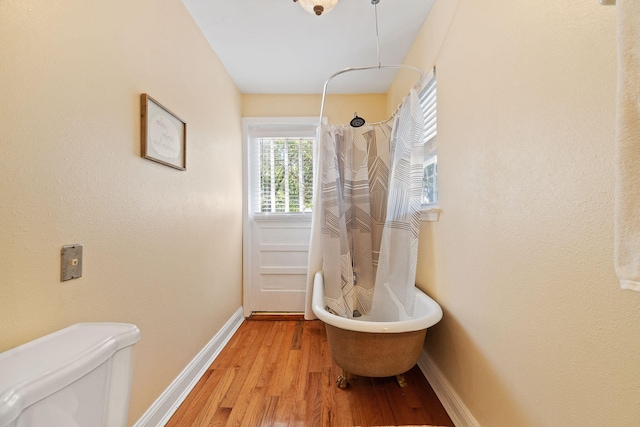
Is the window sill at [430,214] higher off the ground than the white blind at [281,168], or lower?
lower

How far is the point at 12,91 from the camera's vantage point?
728 mm

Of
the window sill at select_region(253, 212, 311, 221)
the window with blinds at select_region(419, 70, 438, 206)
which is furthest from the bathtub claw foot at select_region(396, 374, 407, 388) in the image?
the window sill at select_region(253, 212, 311, 221)

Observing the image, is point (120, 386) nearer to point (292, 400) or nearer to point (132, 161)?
point (132, 161)

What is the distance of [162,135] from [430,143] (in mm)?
1644

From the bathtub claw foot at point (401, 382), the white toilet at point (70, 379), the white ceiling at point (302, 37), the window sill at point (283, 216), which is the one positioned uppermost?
the white ceiling at point (302, 37)

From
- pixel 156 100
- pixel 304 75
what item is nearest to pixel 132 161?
pixel 156 100

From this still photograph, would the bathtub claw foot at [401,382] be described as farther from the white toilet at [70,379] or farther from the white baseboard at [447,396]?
the white toilet at [70,379]

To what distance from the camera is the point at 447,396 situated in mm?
1445

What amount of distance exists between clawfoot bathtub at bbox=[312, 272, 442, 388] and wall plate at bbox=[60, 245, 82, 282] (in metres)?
1.07

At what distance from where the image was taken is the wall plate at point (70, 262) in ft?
2.85

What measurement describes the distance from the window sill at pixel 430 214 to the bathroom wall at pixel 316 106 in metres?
1.53

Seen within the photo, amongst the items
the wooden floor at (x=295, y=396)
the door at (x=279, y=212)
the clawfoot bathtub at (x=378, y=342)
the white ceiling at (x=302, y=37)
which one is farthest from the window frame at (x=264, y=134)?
the clawfoot bathtub at (x=378, y=342)

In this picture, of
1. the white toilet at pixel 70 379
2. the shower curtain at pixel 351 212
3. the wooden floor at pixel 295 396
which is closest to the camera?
the white toilet at pixel 70 379

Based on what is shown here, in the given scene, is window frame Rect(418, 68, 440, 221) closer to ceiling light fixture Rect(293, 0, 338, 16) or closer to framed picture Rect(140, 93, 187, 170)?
ceiling light fixture Rect(293, 0, 338, 16)
